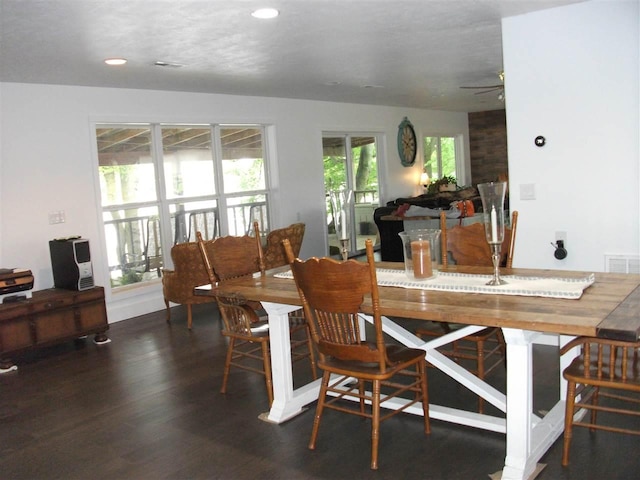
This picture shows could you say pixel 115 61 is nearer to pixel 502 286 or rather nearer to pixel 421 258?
pixel 421 258

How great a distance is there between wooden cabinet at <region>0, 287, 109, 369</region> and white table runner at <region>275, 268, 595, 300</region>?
3.05 m

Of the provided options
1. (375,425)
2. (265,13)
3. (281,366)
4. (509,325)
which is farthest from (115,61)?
(509,325)

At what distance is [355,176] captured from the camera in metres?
9.52

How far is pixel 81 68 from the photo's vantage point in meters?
4.83

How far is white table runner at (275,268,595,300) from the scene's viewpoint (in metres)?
2.59

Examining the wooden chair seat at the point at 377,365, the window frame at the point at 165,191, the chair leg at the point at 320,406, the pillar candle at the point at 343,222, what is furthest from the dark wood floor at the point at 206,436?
the window frame at the point at 165,191

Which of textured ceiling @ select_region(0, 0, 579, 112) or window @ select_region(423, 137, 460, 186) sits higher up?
textured ceiling @ select_region(0, 0, 579, 112)

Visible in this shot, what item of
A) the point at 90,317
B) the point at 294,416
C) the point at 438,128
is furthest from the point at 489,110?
the point at 294,416

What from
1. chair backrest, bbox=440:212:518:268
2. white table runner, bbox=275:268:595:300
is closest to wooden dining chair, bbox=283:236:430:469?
white table runner, bbox=275:268:595:300

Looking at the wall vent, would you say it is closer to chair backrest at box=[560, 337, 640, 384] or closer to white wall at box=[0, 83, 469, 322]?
chair backrest at box=[560, 337, 640, 384]

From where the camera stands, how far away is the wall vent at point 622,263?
12.7 feet

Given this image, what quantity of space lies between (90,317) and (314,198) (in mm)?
3819

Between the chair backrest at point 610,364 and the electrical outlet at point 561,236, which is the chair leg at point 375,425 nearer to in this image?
the chair backrest at point 610,364

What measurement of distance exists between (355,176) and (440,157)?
287cm
